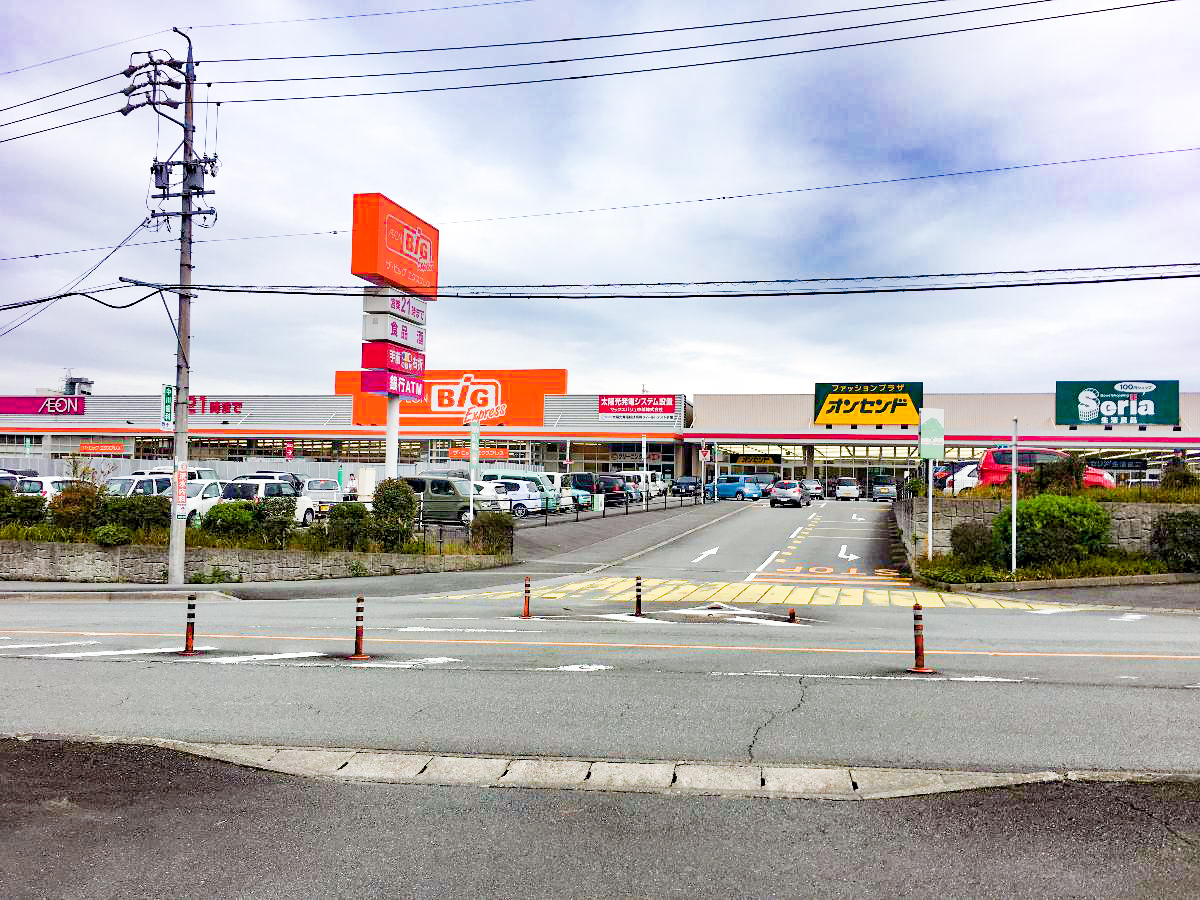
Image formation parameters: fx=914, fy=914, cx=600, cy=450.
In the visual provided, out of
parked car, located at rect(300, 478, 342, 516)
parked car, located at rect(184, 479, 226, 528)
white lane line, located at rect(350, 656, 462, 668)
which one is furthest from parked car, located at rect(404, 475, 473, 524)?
white lane line, located at rect(350, 656, 462, 668)

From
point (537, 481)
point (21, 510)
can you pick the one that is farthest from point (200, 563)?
point (537, 481)

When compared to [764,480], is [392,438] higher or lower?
higher

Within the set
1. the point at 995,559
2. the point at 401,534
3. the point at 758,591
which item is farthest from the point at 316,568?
the point at 995,559

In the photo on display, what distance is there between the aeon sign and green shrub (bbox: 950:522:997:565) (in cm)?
7325

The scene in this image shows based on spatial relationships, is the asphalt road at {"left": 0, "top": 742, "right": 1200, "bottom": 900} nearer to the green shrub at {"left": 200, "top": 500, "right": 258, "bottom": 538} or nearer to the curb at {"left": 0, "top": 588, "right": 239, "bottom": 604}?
the curb at {"left": 0, "top": 588, "right": 239, "bottom": 604}

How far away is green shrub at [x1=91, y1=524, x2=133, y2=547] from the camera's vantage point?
2569 cm

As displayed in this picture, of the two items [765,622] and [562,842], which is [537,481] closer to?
[765,622]

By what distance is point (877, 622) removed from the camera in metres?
16.0

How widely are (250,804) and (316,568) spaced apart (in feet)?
63.2

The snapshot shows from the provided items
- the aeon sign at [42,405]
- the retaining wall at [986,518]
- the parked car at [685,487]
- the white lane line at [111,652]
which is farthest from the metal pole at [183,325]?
the aeon sign at [42,405]

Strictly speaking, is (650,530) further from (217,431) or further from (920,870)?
(217,431)

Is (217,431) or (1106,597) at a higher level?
(217,431)

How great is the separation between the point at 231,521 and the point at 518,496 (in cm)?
1628

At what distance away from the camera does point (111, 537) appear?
84.3 feet
